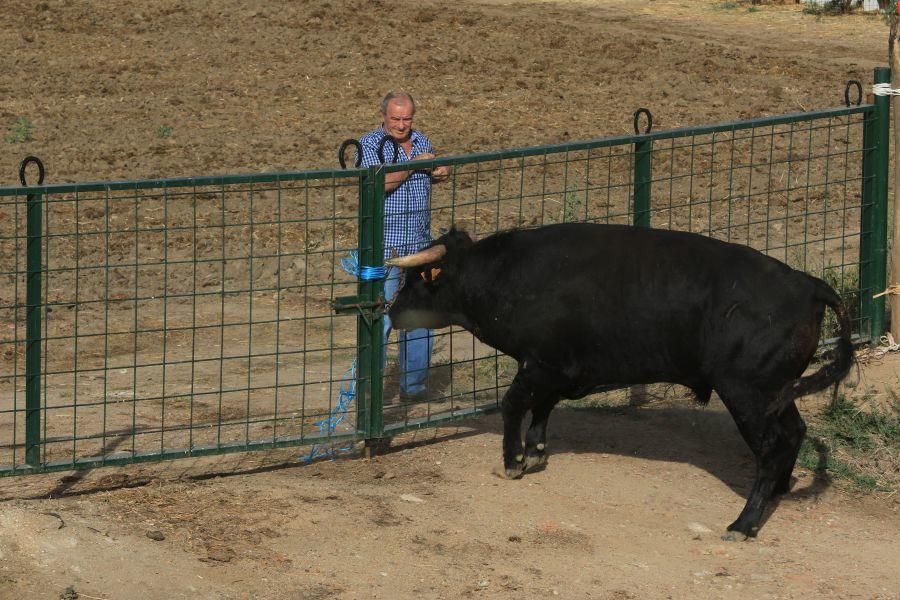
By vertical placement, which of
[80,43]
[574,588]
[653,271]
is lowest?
[574,588]

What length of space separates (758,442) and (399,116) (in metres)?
2.85

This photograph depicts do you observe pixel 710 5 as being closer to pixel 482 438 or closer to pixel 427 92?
pixel 427 92

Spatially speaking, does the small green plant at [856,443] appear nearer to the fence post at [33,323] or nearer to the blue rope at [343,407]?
the blue rope at [343,407]

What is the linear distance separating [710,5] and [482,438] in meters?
19.1

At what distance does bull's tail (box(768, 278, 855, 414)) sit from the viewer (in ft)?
21.7

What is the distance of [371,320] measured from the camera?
752 cm

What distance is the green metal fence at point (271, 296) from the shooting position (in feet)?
24.0

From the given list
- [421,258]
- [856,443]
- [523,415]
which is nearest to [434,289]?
[421,258]

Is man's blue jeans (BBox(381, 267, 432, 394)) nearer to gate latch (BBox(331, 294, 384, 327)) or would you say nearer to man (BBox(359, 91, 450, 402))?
man (BBox(359, 91, 450, 402))

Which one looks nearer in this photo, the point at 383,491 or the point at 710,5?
the point at 383,491

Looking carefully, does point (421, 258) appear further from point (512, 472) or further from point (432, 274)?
point (512, 472)

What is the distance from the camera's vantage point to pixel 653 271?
6957 millimetres

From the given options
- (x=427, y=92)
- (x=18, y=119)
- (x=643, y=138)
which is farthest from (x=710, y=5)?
(x=643, y=138)

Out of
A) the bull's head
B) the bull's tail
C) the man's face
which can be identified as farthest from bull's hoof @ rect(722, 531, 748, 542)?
the man's face
